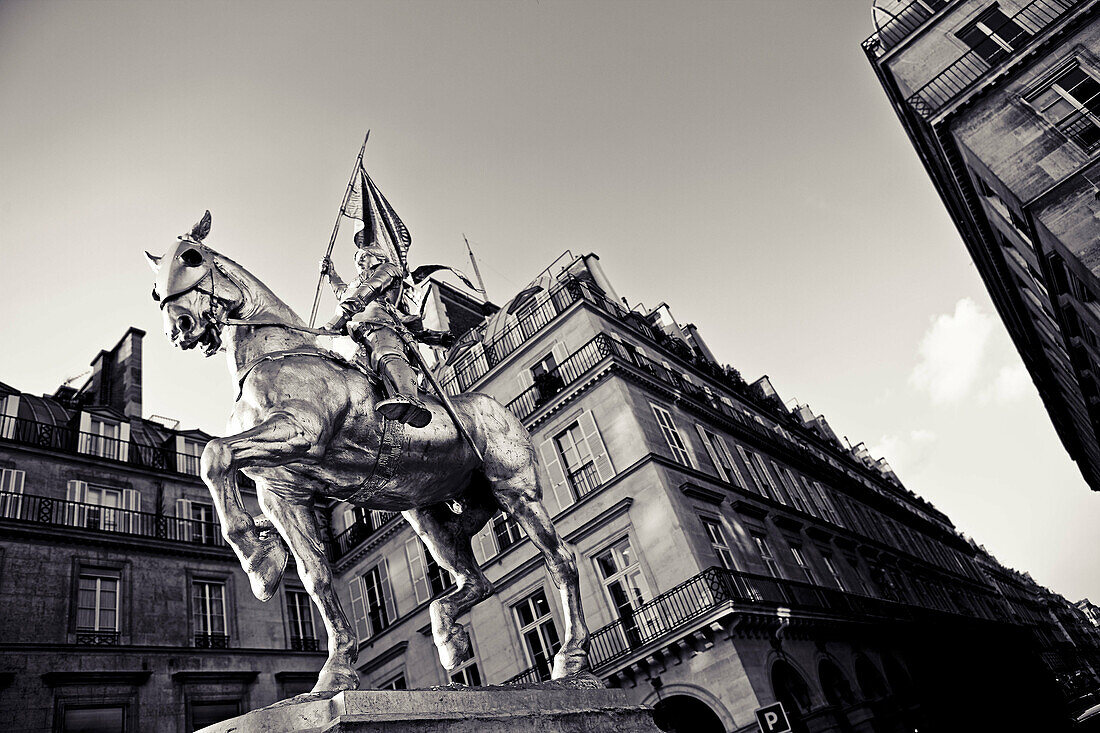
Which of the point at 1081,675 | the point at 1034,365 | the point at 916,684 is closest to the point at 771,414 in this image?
the point at 1034,365

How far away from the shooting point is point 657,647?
1808 cm

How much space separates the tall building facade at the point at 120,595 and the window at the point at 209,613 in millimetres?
41

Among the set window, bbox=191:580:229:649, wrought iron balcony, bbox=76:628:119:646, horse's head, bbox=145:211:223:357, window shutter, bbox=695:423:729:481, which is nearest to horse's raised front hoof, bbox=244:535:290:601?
horse's head, bbox=145:211:223:357

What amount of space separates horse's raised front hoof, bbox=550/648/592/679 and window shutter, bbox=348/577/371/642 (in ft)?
79.3

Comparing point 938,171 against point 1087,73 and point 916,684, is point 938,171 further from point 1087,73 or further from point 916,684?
point 916,684

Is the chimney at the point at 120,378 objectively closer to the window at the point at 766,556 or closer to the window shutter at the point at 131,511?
the window shutter at the point at 131,511

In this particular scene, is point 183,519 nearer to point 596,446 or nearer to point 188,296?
point 596,446

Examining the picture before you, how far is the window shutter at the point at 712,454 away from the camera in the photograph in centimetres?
2473

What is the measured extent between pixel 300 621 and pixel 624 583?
40.3 ft

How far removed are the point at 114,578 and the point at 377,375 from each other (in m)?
20.6

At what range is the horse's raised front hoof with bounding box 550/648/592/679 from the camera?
4625 mm

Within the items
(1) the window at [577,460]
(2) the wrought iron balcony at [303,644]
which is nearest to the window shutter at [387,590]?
(2) the wrought iron balcony at [303,644]

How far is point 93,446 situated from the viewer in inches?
903

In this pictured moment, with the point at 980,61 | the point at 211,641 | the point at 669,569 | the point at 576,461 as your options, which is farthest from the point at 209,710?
the point at 980,61
